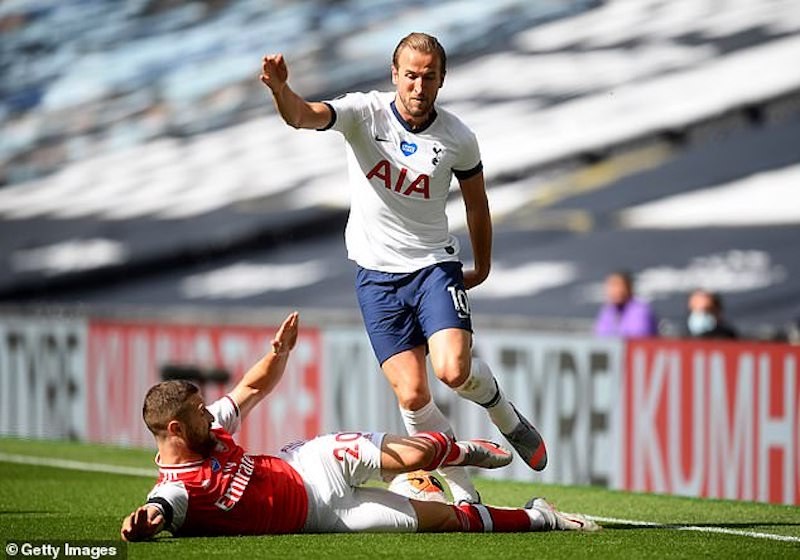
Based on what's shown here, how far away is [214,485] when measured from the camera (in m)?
6.75

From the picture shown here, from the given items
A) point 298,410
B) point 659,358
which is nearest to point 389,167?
point 659,358

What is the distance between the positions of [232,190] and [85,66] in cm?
587

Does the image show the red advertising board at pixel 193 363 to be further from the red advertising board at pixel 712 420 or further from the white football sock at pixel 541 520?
the white football sock at pixel 541 520

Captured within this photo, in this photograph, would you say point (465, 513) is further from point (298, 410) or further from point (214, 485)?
point (298, 410)

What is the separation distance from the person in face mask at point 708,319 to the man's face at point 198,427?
5.88 meters

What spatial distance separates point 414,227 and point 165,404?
1.51 m

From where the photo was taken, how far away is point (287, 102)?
22.9 ft

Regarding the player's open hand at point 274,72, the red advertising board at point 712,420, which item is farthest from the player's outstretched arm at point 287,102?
the red advertising board at point 712,420

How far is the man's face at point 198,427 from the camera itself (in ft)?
22.0

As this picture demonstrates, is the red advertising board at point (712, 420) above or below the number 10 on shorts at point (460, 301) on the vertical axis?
below

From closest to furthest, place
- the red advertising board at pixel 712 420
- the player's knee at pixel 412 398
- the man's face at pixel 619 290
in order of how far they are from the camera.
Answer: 1. the player's knee at pixel 412 398
2. the red advertising board at pixel 712 420
3. the man's face at pixel 619 290

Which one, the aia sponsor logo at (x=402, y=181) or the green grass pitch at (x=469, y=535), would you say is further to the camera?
the aia sponsor logo at (x=402, y=181)

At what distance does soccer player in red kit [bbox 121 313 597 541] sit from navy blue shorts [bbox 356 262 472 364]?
0.57m

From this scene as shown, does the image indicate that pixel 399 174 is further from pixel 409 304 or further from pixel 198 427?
pixel 198 427
